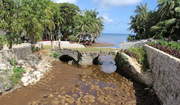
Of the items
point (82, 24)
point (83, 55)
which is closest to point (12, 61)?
point (83, 55)

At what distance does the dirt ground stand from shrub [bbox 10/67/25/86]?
1.04 meters

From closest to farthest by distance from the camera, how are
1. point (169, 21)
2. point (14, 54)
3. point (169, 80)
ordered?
point (169, 80) < point (14, 54) < point (169, 21)

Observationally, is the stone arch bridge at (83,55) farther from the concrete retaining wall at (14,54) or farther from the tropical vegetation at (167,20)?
the tropical vegetation at (167,20)

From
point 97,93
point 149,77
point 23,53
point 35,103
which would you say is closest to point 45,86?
point 35,103

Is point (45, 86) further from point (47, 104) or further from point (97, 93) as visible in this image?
point (97, 93)

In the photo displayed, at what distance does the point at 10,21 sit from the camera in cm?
1585

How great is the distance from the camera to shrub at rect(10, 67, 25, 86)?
13.3 meters

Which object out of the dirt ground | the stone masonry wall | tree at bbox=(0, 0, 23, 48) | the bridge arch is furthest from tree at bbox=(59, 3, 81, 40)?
the stone masonry wall

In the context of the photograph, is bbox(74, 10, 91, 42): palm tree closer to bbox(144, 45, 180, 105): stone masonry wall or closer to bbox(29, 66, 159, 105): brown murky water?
bbox(29, 66, 159, 105): brown murky water

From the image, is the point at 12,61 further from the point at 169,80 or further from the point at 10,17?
the point at 169,80

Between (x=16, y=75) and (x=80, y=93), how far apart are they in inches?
275

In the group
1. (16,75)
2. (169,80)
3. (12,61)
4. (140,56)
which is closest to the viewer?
(169,80)

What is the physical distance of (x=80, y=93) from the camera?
13438 millimetres

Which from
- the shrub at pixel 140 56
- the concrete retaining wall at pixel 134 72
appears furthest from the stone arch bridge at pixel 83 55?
the concrete retaining wall at pixel 134 72
